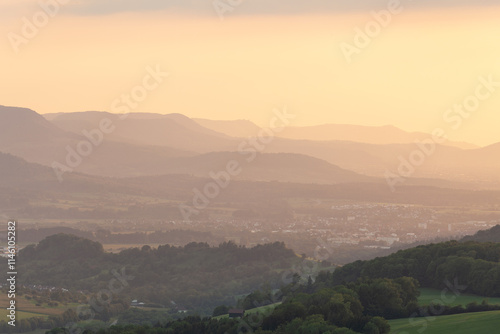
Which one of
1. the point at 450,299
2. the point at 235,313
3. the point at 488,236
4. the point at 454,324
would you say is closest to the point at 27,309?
the point at 235,313

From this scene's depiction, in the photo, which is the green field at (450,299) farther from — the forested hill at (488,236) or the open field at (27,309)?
the open field at (27,309)

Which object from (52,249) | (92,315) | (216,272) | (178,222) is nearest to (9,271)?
(52,249)

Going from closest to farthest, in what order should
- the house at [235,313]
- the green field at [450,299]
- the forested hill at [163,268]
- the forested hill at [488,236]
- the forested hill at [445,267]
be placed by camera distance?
the green field at [450,299] → the forested hill at [445,267] → the house at [235,313] → the forested hill at [488,236] → the forested hill at [163,268]

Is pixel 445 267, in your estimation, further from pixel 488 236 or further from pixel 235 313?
pixel 488 236

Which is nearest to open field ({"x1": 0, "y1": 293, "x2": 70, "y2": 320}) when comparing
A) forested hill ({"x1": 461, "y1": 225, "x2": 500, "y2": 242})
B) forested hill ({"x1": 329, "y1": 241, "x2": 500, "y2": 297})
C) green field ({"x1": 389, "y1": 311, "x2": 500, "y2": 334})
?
forested hill ({"x1": 329, "y1": 241, "x2": 500, "y2": 297})

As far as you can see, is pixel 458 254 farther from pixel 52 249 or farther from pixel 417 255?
pixel 52 249

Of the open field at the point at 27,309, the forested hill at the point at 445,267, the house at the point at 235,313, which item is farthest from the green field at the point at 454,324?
the open field at the point at 27,309
